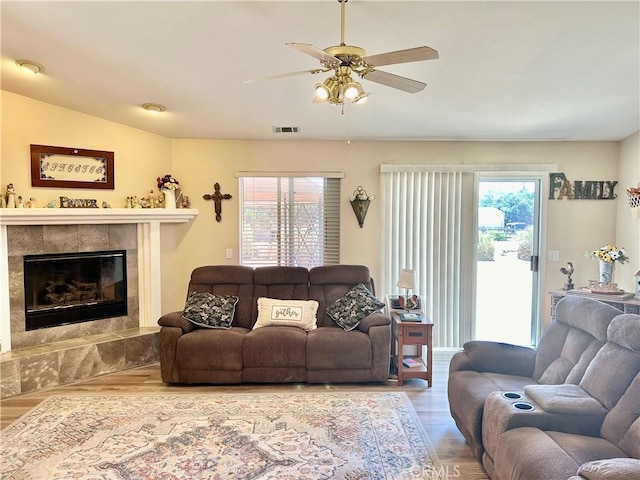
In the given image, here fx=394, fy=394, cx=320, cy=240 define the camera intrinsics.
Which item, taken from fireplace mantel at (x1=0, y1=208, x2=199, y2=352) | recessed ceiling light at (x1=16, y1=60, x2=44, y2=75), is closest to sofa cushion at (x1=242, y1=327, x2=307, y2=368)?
fireplace mantel at (x1=0, y1=208, x2=199, y2=352)

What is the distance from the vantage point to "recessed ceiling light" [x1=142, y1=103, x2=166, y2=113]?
3.80 m

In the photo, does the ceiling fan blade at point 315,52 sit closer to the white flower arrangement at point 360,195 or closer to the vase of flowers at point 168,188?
the white flower arrangement at point 360,195

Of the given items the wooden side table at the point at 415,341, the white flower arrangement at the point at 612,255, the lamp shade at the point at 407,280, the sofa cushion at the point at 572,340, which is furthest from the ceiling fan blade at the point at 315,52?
the white flower arrangement at the point at 612,255

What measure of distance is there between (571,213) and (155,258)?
488 centimetres

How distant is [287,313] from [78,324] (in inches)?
86.0

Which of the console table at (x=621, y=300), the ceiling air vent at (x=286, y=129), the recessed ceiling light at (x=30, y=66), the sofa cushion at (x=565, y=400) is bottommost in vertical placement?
the sofa cushion at (x=565, y=400)

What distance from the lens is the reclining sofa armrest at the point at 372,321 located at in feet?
12.3

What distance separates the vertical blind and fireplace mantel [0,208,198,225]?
2.42 meters

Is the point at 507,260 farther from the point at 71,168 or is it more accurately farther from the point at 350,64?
the point at 71,168

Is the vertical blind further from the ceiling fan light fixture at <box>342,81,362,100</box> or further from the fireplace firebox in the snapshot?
the fireplace firebox

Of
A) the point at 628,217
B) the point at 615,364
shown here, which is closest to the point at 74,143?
the point at 615,364

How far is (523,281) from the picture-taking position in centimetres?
475

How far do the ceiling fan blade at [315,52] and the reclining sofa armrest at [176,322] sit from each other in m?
2.78

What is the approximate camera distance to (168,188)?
4.53 m
